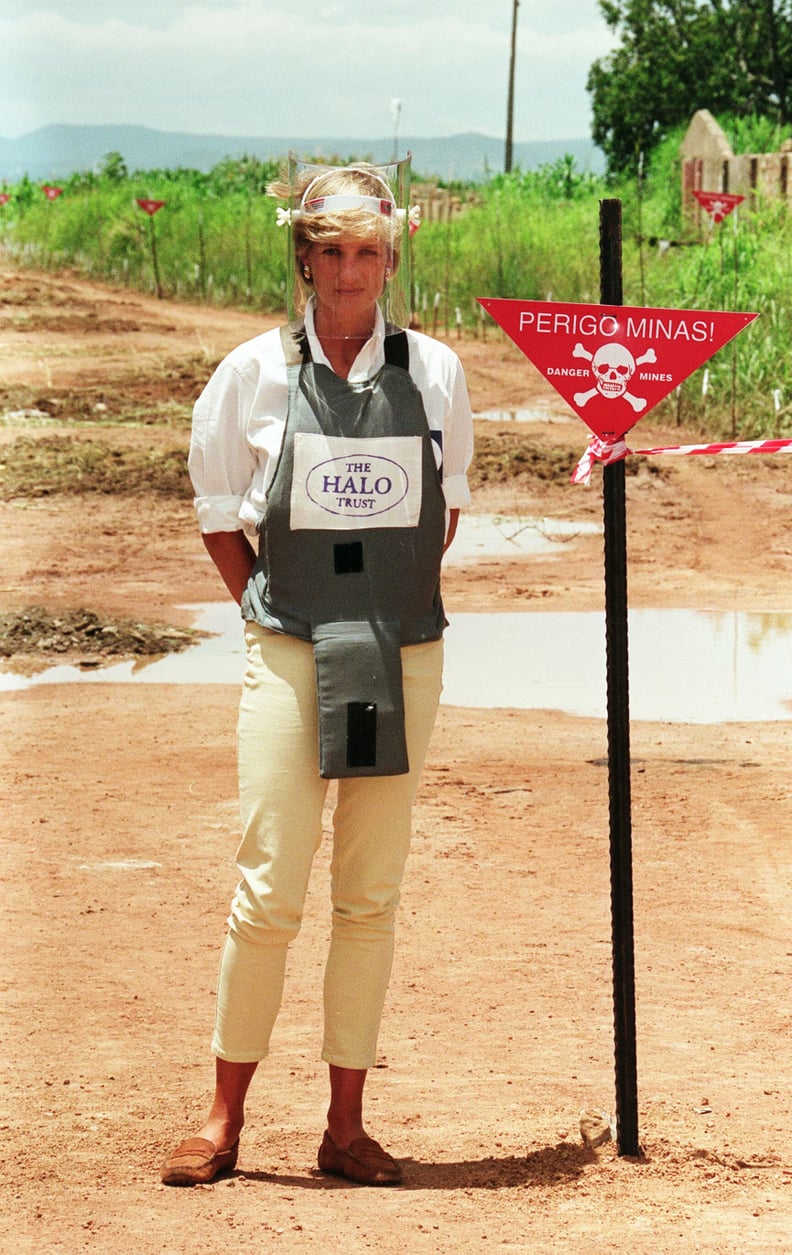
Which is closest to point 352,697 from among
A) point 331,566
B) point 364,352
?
point 331,566

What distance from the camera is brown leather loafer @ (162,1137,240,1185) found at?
134 inches

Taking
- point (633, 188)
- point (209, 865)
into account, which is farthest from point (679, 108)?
point (209, 865)

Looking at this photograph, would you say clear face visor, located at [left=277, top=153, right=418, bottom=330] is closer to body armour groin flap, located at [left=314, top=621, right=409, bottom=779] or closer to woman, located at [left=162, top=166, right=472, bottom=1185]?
woman, located at [left=162, top=166, right=472, bottom=1185]

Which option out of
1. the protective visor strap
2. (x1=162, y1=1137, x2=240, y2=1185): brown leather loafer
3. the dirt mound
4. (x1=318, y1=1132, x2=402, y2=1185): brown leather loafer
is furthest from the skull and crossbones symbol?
the dirt mound

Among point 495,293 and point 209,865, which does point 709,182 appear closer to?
point 495,293

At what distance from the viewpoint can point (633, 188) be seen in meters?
33.0

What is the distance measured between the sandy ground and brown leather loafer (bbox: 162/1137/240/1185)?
0.11 ft

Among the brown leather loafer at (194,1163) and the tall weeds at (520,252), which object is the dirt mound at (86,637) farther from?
the brown leather loafer at (194,1163)

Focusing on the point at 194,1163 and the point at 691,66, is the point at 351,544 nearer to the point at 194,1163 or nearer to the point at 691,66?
the point at 194,1163

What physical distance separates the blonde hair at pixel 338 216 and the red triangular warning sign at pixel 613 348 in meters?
0.29

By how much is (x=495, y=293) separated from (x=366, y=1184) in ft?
71.5

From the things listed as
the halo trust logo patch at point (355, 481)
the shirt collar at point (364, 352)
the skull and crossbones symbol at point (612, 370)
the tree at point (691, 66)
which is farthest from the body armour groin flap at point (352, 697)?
the tree at point (691, 66)

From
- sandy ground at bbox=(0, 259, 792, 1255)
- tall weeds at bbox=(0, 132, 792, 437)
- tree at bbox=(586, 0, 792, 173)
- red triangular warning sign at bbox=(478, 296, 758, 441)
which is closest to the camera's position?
sandy ground at bbox=(0, 259, 792, 1255)

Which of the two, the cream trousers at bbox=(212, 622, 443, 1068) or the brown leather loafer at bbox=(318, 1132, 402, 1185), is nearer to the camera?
the cream trousers at bbox=(212, 622, 443, 1068)
